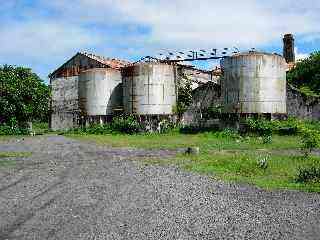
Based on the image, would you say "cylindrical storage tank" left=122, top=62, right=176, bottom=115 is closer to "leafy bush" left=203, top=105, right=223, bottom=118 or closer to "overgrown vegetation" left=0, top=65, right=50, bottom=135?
"leafy bush" left=203, top=105, right=223, bottom=118

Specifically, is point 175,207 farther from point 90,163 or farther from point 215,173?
point 90,163

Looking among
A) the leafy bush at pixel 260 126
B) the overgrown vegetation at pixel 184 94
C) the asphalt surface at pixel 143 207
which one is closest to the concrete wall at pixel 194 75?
the overgrown vegetation at pixel 184 94

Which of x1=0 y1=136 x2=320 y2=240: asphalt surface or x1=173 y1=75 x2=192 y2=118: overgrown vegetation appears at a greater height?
x1=173 y1=75 x2=192 y2=118: overgrown vegetation

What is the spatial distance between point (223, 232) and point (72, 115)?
117 feet

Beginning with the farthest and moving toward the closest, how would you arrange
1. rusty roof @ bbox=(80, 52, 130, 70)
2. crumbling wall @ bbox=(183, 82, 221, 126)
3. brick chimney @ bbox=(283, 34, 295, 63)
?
1. brick chimney @ bbox=(283, 34, 295, 63)
2. rusty roof @ bbox=(80, 52, 130, 70)
3. crumbling wall @ bbox=(183, 82, 221, 126)

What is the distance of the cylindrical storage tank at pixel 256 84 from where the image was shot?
28906mm

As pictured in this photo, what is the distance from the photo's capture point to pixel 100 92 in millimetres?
35750

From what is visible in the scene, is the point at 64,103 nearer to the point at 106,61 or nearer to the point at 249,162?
the point at 106,61

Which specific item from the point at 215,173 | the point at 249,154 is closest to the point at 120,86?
the point at 249,154

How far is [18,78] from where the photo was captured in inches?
1686

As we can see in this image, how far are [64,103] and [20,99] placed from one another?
4.69 meters

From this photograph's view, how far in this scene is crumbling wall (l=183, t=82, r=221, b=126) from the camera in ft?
115

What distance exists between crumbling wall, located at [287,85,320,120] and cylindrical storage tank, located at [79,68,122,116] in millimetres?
12817

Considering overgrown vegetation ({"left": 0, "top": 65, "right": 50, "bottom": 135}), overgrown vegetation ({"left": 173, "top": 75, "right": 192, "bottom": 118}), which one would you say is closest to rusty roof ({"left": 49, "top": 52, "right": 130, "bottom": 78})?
overgrown vegetation ({"left": 0, "top": 65, "right": 50, "bottom": 135})
